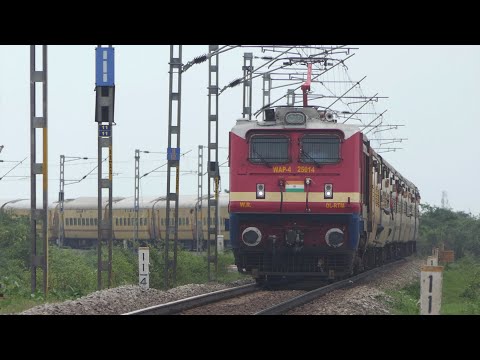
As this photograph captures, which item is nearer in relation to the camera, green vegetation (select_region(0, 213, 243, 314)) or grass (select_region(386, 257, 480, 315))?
grass (select_region(386, 257, 480, 315))

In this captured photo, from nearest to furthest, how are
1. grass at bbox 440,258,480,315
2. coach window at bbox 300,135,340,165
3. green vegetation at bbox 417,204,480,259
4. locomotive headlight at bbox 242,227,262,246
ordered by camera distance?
1. grass at bbox 440,258,480,315
2. coach window at bbox 300,135,340,165
3. locomotive headlight at bbox 242,227,262,246
4. green vegetation at bbox 417,204,480,259

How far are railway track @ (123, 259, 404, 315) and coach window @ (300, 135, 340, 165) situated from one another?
262 centimetres

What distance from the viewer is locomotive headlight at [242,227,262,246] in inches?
858

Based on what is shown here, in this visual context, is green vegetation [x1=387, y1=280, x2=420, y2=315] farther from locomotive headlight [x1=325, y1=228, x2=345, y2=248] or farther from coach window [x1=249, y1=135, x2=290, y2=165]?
coach window [x1=249, y1=135, x2=290, y2=165]

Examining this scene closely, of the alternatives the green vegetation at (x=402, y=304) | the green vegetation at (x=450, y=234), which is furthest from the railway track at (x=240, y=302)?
the green vegetation at (x=450, y=234)

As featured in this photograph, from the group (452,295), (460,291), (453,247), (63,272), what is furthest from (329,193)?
(453,247)

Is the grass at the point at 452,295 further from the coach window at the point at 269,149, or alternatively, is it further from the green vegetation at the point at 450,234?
the green vegetation at the point at 450,234

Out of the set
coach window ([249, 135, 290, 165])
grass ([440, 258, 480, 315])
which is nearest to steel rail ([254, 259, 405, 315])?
grass ([440, 258, 480, 315])

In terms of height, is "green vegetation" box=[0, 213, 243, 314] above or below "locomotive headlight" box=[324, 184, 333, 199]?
below

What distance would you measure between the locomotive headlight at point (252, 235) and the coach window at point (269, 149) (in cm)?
138

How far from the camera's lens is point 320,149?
21781 mm

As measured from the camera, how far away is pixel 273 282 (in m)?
25.1
